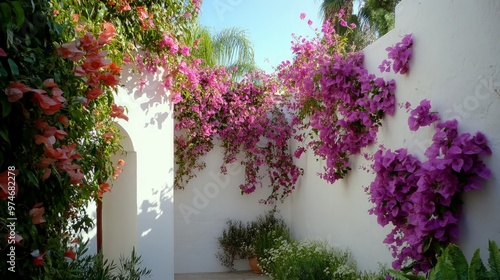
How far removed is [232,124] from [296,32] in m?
2.16

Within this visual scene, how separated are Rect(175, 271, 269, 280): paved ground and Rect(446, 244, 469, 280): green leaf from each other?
15.9ft

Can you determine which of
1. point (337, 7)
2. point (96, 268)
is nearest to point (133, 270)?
point (96, 268)

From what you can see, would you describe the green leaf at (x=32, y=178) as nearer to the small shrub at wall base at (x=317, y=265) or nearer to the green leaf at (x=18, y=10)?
the green leaf at (x=18, y=10)

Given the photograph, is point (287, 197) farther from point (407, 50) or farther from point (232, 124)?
point (407, 50)

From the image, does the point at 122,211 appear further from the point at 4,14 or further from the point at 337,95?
the point at 4,14

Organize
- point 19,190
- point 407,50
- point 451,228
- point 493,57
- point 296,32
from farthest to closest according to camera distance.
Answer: point 296,32 → point 407,50 → point 451,228 → point 493,57 → point 19,190

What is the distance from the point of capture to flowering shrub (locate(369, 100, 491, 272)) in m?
2.65

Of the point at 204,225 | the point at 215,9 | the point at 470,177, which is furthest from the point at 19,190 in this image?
the point at 204,225

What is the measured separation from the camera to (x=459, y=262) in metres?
2.07

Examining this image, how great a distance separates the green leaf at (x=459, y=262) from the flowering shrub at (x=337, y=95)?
76.2 inches

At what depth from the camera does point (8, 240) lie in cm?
164

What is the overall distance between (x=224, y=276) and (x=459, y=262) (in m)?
5.25

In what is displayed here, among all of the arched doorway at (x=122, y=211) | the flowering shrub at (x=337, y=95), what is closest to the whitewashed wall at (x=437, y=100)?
the flowering shrub at (x=337, y=95)

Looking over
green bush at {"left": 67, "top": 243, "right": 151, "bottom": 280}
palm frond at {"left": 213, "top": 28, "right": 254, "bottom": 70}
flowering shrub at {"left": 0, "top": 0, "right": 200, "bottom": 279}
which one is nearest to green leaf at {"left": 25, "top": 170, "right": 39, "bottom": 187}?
flowering shrub at {"left": 0, "top": 0, "right": 200, "bottom": 279}
